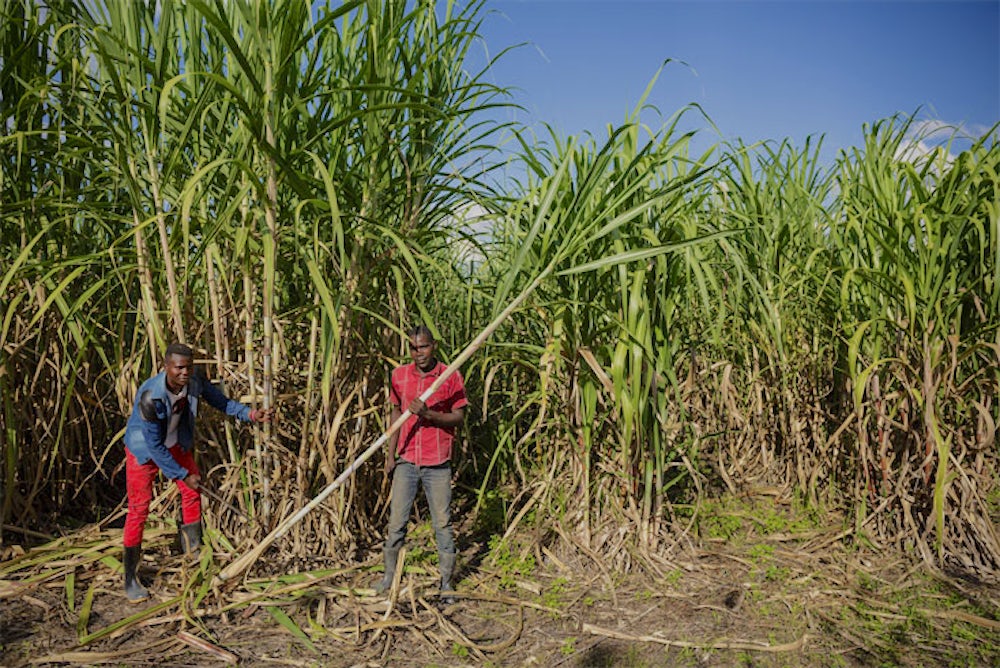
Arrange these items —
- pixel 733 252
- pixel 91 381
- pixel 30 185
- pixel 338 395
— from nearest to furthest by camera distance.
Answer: pixel 733 252 < pixel 338 395 < pixel 30 185 < pixel 91 381

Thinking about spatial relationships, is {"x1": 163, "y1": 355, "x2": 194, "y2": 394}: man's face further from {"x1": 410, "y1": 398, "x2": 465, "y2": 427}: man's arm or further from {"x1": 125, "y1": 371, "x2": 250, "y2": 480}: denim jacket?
{"x1": 410, "y1": 398, "x2": 465, "y2": 427}: man's arm

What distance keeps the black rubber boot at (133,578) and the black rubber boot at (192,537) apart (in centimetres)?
16

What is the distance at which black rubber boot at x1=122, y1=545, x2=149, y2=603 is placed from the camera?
266cm

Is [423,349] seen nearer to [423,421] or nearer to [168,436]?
[423,421]

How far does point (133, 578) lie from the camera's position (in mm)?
2680

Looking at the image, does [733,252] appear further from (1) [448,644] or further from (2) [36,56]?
(2) [36,56]

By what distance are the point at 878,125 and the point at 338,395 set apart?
2.66 metres

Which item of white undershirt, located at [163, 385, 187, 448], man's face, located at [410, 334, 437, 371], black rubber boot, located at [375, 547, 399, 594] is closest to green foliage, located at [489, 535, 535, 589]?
black rubber boot, located at [375, 547, 399, 594]

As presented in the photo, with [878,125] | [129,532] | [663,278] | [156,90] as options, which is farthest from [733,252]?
[129,532]

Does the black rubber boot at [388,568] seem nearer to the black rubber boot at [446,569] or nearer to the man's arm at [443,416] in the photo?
the black rubber boot at [446,569]

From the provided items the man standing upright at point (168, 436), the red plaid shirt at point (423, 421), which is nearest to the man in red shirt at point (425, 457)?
the red plaid shirt at point (423, 421)

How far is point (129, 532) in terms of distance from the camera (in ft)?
8.71

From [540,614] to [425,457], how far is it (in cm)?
72

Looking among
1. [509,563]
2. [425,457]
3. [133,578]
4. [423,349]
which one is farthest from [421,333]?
[133,578]
